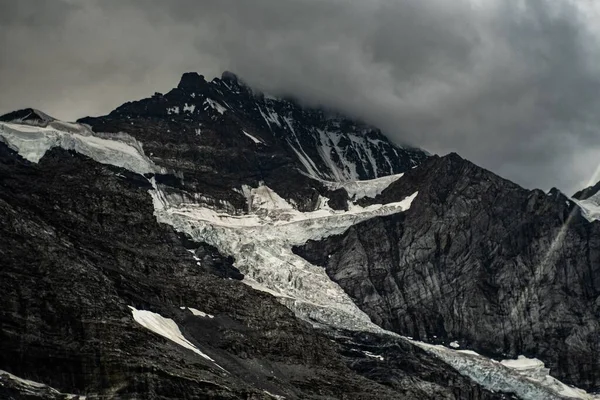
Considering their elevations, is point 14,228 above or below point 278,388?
above

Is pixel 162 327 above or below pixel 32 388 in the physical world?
above

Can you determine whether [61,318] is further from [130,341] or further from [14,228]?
[14,228]

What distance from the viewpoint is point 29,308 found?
170 m

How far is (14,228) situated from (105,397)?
42.4 meters

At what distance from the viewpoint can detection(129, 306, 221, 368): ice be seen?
189m

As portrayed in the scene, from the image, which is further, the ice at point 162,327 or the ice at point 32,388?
the ice at point 162,327

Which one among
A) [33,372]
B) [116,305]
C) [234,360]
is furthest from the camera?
[234,360]

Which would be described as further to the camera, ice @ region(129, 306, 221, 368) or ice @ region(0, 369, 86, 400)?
ice @ region(129, 306, 221, 368)

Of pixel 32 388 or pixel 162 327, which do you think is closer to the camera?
pixel 32 388

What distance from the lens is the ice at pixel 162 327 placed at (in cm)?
18912

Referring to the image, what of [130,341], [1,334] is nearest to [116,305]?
[130,341]

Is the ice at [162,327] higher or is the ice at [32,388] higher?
the ice at [162,327]

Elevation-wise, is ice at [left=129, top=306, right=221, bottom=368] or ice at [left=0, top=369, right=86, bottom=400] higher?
ice at [left=129, top=306, right=221, bottom=368]

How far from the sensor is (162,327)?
7707 inches
